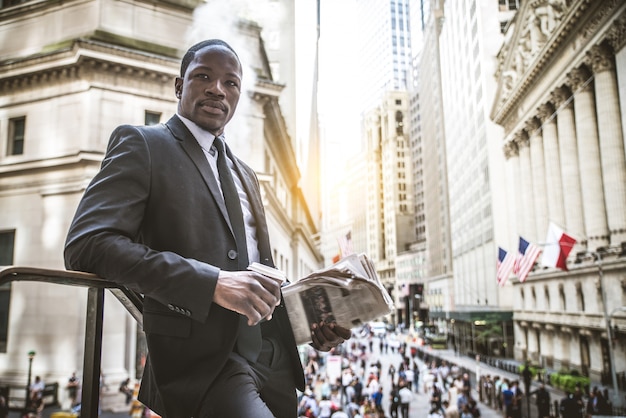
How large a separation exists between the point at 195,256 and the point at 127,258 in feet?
0.89

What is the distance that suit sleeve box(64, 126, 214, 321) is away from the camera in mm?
1484

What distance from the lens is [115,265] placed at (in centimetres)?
149

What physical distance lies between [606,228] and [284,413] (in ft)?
96.4

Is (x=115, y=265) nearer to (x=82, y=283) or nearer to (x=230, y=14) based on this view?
(x=82, y=283)

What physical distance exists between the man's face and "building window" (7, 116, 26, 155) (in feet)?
62.9

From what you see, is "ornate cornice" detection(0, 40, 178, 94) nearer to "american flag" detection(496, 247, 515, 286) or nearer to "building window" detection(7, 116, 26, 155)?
"building window" detection(7, 116, 26, 155)

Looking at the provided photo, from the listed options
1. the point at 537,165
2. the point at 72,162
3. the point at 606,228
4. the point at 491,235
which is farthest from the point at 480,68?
the point at 72,162

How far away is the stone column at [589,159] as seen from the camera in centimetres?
2706

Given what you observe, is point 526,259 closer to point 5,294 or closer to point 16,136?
point 5,294

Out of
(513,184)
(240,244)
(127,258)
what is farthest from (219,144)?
(513,184)

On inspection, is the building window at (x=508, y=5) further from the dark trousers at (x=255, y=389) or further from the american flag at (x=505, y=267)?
the dark trousers at (x=255, y=389)

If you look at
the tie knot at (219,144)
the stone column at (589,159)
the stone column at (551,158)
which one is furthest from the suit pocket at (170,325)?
the stone column at (551,158)

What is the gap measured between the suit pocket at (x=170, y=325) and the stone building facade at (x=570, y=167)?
21810 millimetres

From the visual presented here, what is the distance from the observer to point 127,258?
4.85 feet
